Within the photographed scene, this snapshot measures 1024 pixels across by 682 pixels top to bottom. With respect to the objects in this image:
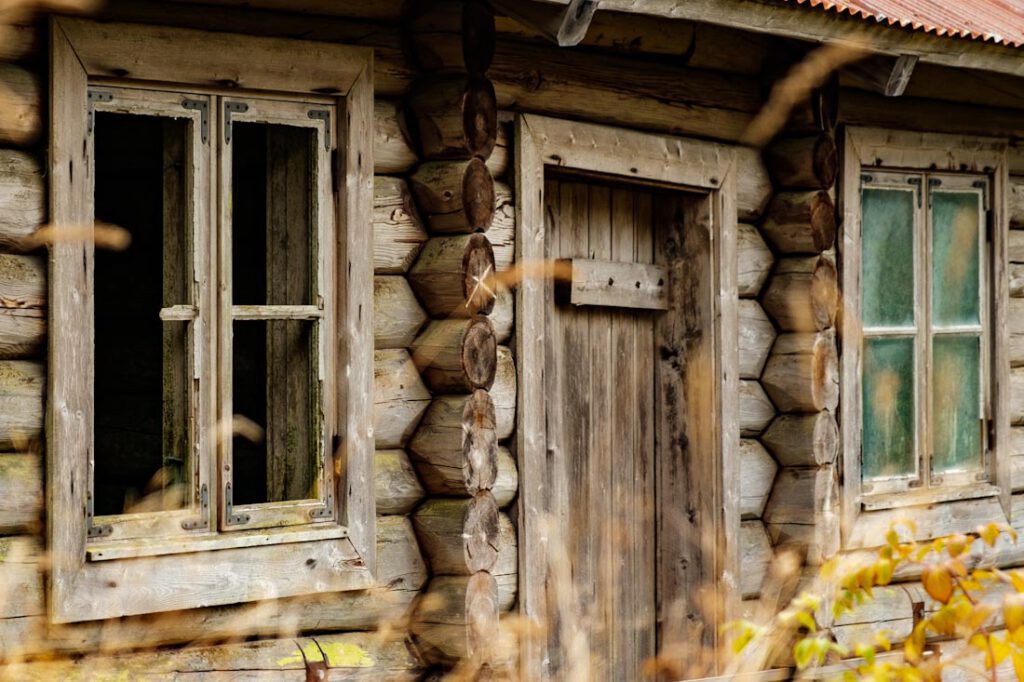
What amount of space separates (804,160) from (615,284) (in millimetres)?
1070

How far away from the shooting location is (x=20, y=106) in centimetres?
446

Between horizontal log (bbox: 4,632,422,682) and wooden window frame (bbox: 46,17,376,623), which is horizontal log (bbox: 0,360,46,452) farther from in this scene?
horizontal log (bbox: 4,632,422,682)

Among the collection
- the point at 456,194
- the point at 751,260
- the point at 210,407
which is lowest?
the point at 210,407

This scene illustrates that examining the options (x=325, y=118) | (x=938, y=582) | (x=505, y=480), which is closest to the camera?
(x=938, y=582)

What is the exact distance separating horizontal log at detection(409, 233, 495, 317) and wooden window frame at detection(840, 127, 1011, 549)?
233 centimetres

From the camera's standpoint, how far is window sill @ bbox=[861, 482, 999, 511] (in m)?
7.04

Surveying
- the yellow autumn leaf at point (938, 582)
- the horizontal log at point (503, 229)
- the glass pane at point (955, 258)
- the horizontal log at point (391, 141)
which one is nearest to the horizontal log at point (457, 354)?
the horizontal log at point (503, 229)

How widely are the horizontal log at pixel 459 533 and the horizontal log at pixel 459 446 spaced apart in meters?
0.04

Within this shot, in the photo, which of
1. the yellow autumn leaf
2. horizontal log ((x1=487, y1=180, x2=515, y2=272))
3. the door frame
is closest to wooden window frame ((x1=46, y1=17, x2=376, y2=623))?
horizontal log ((x1=487, y1=180, x2=515, y2=272))

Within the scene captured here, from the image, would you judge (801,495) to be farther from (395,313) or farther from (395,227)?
(395,227)

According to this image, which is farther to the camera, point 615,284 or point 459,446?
point 615,284

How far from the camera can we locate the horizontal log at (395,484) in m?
5.20

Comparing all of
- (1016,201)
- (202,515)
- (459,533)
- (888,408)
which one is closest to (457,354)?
(459,533)

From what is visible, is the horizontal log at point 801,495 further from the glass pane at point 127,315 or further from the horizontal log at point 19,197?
the horizontal log at point 19,197
